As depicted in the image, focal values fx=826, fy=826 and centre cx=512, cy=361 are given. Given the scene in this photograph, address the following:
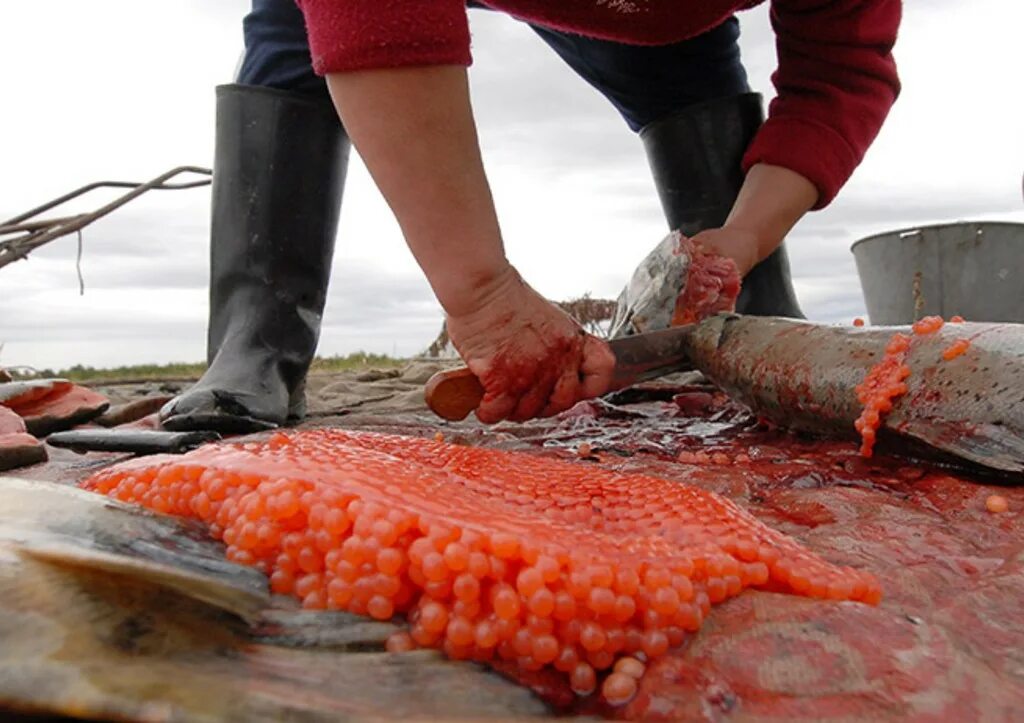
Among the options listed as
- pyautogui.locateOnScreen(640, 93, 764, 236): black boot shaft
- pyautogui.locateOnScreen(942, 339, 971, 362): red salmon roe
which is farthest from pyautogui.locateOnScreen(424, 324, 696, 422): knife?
pyautogui.locateOnScreen(640, 93, 764, 236): black boot shaft

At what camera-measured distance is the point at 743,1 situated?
11.1 feet

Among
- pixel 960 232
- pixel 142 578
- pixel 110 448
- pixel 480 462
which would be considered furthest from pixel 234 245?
pixel 960 232

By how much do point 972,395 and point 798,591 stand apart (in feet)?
3.98

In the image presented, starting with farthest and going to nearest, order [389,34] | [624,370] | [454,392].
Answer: [624,370], [454,392], [389,34]

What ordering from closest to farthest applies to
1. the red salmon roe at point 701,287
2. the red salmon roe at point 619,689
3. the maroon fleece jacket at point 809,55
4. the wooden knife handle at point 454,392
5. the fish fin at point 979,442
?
1. the red salmon roe at point 619,689
2. the fish fin at point 979,442
3. the wooden knife handle at point 454,392
4. the red salmon roe at point 701,287
5. the maroon fleece jacket at point 809,55

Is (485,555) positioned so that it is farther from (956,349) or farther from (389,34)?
(956,349)

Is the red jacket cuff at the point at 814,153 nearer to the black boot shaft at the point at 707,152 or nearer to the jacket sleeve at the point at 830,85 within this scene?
the jacket sleeve at the point at 830,85

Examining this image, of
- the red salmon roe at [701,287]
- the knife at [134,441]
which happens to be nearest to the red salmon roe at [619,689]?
the knife at [134,441]

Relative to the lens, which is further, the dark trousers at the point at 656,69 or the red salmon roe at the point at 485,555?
the dark trousers at the point at 656,69

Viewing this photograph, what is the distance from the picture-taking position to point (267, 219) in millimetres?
3371

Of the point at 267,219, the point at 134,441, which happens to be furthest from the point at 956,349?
the point at 267,219

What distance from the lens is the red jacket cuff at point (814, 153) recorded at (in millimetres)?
3453

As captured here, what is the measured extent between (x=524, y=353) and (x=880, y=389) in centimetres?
99

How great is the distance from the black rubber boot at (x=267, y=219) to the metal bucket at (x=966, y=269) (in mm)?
4730
